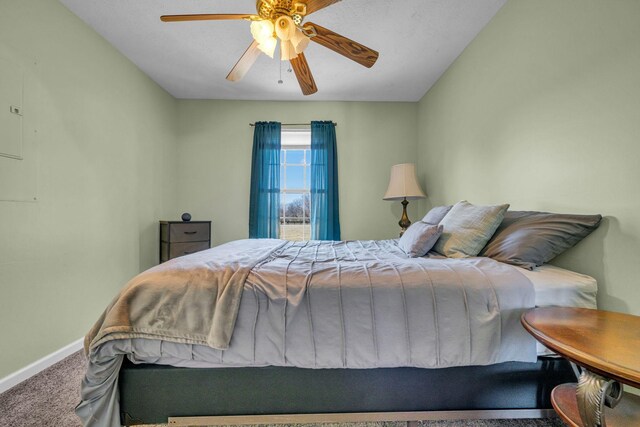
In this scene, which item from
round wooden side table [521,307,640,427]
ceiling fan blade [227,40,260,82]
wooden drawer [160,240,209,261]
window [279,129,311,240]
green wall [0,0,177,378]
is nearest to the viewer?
round wooden side table [521,307,640,427]

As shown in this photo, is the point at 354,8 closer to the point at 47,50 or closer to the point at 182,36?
the point at 182,36

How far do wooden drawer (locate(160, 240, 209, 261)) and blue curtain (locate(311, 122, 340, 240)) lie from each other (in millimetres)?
1462

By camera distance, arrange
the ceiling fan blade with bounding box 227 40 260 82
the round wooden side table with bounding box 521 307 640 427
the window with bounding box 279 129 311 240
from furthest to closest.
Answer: the window with bounding box 279 129 311 240 → the ceiling fan blade with bounding box 227 40 260 82 → the round wooden side table with bounding box 521 307 640 427

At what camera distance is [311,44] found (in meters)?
2.50

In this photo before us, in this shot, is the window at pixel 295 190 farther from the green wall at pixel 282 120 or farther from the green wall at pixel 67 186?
the green wall at pixel 67 186

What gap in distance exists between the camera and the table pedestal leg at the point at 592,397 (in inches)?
28.7

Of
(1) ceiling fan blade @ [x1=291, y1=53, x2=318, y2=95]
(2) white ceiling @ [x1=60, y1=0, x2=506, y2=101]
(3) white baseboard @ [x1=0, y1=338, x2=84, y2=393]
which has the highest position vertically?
(2) white ceiling @ [x1=60, y1=0, x2=506, y2=101]

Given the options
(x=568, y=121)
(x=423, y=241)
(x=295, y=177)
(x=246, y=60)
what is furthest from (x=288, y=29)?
(x=295, y=177)

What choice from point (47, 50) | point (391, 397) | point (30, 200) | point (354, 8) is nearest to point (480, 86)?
point (354, 8)

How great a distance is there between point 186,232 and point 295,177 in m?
1.63

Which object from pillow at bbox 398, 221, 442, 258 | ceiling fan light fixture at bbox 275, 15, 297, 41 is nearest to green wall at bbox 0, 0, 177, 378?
ceiling fan light fixture at bbox 275, 15, 297, 41

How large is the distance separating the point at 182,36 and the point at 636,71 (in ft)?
9.98

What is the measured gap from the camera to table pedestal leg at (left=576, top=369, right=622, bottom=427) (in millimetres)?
729

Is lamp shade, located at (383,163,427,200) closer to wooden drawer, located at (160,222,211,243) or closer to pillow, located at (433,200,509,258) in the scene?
pillow, located at (433,200,509,258)
